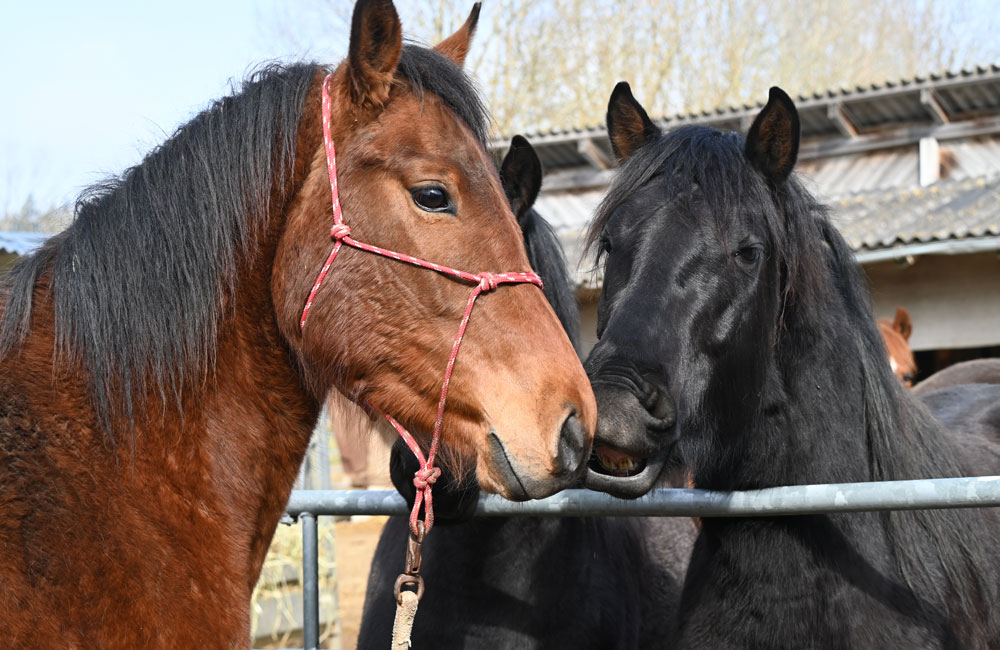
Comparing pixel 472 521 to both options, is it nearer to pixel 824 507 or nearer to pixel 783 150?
pixel 824 507

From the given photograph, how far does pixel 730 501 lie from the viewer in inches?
98.3

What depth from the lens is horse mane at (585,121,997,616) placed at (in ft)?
8.68

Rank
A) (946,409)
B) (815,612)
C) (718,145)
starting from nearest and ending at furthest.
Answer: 1. (815,612)
2. (718,145)
3. (946,409)

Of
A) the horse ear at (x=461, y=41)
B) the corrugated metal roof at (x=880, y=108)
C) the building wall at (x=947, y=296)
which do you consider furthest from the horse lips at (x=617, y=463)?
the corrugated metal roof at (x=880, y=108)

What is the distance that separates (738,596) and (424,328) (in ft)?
4.43

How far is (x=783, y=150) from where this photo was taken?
2.84 m

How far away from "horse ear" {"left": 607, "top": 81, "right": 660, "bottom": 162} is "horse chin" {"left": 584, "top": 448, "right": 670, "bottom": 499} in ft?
4.03

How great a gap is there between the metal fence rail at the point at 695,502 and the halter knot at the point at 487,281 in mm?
914

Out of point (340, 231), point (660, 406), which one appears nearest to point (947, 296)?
point (660, 406)

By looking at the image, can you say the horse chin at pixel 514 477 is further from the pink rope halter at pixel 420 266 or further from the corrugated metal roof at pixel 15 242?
the corrugated metal roof at pixel 15 242

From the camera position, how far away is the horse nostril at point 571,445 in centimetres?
186

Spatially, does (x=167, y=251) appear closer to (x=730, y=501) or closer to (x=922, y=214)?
(x=730, y=501)

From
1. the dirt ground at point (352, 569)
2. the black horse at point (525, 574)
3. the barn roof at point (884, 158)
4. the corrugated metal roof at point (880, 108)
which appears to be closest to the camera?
the black horse at point (525, 574)

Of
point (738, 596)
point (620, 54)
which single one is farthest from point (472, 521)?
point (620, 54)
